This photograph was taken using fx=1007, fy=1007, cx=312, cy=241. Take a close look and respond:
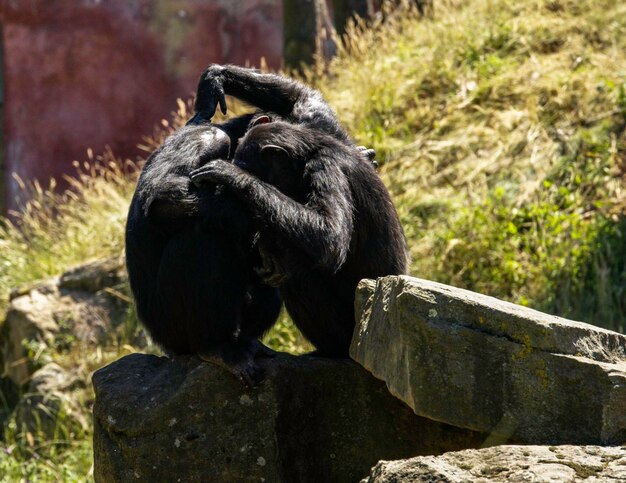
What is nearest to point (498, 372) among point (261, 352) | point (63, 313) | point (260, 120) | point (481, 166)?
point (261, 352)

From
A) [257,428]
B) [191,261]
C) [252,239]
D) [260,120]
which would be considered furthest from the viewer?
[260,120]

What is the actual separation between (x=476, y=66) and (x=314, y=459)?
6.71m

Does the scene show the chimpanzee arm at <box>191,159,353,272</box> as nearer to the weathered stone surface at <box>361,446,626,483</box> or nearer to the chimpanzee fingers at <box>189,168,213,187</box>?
the chimpanzee fingers at <box>189,168,213,187</box>

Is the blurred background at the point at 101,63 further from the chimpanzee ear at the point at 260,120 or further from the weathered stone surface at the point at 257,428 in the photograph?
the weathered stone surface at the point at 257,428

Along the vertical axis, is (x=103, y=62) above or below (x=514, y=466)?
below

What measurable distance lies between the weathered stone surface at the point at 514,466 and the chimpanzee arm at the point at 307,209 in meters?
1.34

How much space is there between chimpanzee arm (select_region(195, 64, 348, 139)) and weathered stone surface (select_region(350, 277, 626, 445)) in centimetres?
215

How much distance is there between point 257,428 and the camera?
181 inches

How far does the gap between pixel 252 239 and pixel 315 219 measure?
41cm

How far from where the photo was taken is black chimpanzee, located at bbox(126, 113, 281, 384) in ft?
15.5

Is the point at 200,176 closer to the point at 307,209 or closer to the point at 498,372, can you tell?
the point at 307,209

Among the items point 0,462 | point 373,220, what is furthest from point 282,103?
point 0,462

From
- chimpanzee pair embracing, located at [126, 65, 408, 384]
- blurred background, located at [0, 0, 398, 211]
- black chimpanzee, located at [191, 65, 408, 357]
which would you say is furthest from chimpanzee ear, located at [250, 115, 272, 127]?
blurred background, located at [0, 0, 398, 211]

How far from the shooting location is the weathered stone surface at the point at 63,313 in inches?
369
